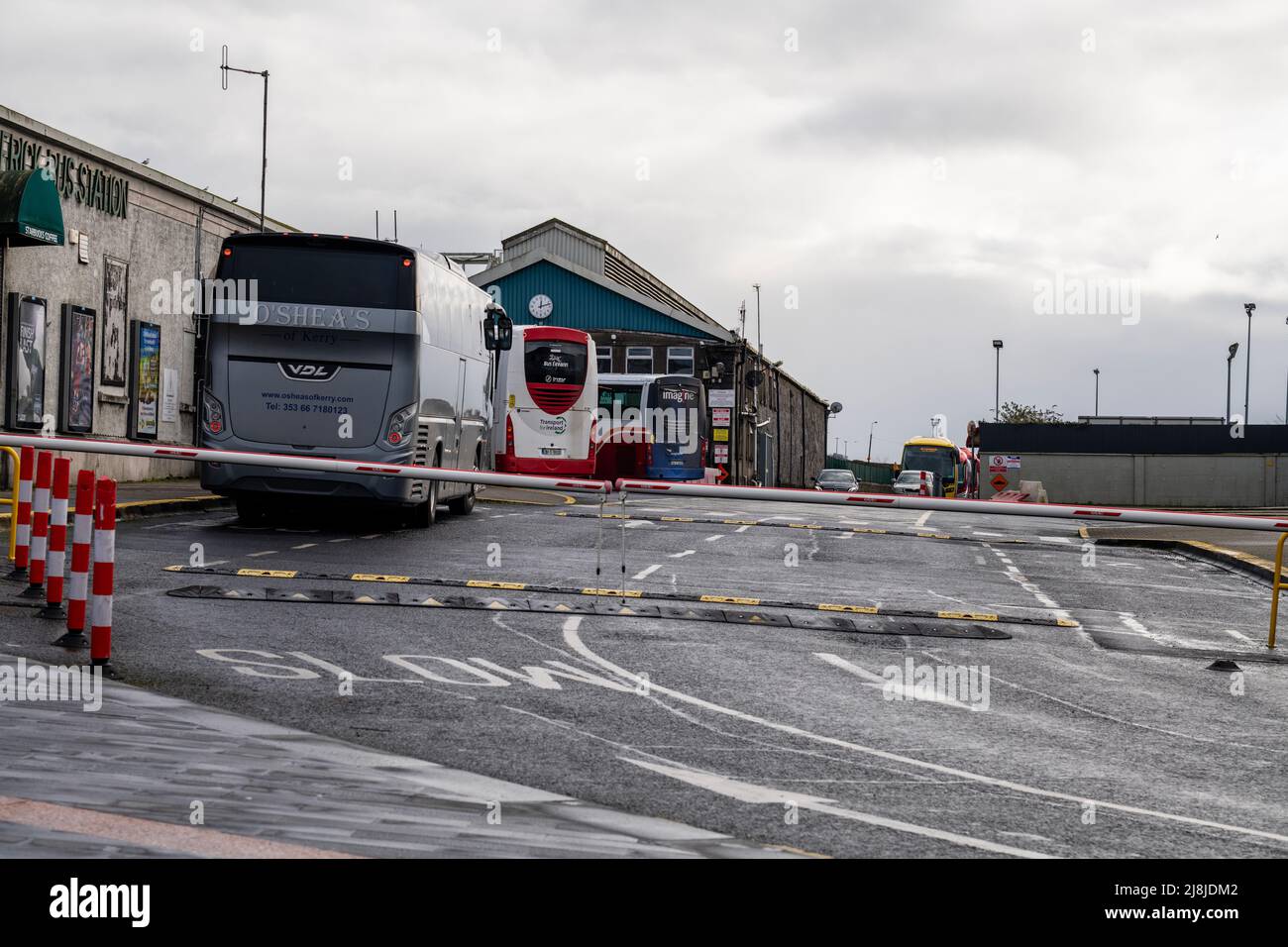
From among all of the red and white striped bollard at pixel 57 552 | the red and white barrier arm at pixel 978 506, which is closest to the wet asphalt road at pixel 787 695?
the red and white striped bollard at pixel 57 552

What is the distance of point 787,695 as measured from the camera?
879 cm

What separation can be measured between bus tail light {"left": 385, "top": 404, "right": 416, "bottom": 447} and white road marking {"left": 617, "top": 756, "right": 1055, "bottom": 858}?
12564mm

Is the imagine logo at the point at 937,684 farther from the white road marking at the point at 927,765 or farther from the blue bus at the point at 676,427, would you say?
the blue bus at the point at 676,427

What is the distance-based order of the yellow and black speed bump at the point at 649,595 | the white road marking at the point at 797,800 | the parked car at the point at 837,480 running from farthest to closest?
the parked car at the point at 837,480, the yellow and black speed bump at the point at 649,595, the white road marking at the point at 797,800

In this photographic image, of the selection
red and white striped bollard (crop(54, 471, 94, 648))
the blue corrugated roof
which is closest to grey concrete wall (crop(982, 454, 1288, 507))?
the blue corrugated roof

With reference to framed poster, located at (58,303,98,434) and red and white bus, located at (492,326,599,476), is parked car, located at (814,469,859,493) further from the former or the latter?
framed poster, located at (58,303,98,434)

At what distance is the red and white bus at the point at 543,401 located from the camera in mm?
35656

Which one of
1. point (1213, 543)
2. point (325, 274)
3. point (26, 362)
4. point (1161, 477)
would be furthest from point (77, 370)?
point (1161, 477)

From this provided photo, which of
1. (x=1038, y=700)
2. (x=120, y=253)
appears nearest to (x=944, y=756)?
(x=1038, y=700)

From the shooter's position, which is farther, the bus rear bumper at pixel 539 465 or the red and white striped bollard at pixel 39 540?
the bus rear bumper at pixel 539 465

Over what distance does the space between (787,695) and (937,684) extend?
1.15 meters

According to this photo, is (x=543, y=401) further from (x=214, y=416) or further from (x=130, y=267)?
(x=214, y=416)

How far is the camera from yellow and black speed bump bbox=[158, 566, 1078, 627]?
42.7ft

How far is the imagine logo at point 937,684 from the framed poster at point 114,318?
22593mm
